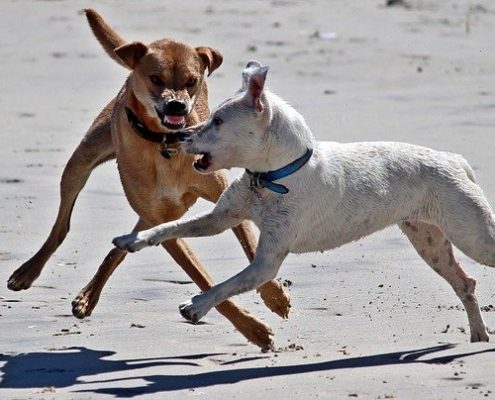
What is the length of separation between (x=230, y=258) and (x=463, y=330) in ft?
6.58

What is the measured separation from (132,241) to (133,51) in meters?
1.70

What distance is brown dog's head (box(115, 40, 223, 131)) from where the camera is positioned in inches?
298

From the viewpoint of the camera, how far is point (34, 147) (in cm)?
1194

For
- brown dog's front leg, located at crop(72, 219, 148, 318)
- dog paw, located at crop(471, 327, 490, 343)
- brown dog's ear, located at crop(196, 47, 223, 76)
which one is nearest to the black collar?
brown dog's ear, located at crop(196, 47, 223, 76)

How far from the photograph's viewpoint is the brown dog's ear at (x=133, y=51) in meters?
7.86

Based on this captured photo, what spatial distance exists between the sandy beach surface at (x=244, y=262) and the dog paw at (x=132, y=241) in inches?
22.0

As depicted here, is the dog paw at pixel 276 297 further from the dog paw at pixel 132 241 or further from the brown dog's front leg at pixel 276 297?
the dog paw at pixel 132 241

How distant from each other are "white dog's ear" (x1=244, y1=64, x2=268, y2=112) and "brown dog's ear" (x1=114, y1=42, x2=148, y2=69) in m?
1.52

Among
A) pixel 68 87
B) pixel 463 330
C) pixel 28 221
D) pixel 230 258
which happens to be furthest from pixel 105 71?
pixel 463 330

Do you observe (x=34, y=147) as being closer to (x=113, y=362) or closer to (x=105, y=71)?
(x=105, y=71)

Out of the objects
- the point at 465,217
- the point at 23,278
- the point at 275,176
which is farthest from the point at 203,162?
the point at 23,278

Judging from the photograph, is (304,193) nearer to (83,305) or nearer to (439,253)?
(439,253)

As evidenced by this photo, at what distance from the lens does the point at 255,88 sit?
6449 mm

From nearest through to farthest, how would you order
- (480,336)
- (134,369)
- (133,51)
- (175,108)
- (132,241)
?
(132,241) < (134,369) < (480,336) < (175,108) < (133,51)
